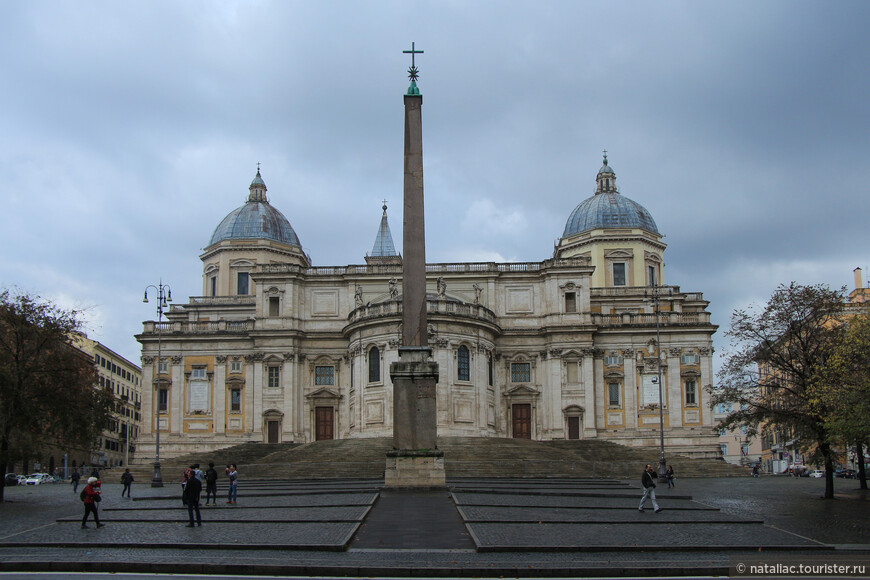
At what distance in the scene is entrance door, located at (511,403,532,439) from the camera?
6881 cm

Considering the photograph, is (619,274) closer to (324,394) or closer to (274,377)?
(324,394)

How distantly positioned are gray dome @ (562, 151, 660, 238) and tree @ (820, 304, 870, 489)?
44774 mm

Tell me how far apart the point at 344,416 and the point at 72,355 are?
30.3 metres

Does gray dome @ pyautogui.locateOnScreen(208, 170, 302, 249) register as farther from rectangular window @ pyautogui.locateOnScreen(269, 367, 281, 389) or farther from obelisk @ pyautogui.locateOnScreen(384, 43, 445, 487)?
obelisk @ pyautogui.locateOnScreen(384, 43, 445, 487)

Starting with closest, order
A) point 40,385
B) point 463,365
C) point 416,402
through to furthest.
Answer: point 416,402
point 40,385
point 463,365

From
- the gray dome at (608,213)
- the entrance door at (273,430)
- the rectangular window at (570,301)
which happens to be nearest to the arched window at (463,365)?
the rectangular window at (570,301)

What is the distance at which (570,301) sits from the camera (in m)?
70.1

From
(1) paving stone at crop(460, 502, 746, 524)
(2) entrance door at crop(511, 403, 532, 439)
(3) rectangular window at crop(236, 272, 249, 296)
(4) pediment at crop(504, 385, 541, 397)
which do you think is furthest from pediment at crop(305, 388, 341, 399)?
(1) paving stone at crop(460, 502, 746, 524)

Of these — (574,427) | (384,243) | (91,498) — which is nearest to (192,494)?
(91,498)

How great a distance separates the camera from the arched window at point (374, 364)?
6359 centimetres

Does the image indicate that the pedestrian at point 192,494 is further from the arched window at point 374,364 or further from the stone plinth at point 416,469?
the arched window at point 374,364

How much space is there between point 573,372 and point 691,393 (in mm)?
9085

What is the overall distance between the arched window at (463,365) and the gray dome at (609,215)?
20981 millimetres

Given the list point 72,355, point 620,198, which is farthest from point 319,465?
point 620,198
